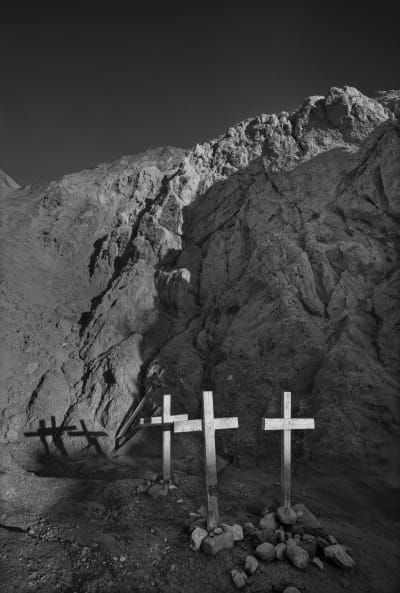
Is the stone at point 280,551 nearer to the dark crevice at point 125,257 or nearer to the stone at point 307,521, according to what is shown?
the stone at point 307,521

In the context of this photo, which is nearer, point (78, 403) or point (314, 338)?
point (314, 338)

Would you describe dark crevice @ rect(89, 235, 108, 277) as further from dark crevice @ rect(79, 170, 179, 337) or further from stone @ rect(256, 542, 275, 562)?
stone @ rect(256, 542, 275, 562)

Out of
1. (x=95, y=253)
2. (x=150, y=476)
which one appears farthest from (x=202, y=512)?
(x=95, y=253)

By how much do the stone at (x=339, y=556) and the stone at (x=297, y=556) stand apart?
469 millimetres

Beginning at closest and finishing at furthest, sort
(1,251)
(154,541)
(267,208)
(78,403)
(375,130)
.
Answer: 1. (154,541)
2. (78,403)
3. (375,130)
4. (267,208)
5. (1,251)

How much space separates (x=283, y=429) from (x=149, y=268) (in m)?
19.1

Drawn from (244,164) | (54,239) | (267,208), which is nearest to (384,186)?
(267,208)

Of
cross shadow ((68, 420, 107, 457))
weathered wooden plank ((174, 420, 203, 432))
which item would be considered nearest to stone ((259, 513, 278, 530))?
weathered wooden plank ((174, 420, 203, 432))

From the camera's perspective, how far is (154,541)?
7.08m

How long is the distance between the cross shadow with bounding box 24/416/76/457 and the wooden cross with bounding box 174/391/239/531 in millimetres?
10506

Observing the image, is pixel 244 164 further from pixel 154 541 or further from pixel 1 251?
pixel 154 541

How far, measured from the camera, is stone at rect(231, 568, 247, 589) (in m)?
5.57

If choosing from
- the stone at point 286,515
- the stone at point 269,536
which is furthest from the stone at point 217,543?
the stone at point 286,515

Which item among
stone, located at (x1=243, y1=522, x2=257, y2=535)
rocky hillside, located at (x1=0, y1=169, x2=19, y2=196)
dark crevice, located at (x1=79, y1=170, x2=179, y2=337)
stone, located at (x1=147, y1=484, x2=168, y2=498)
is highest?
rocky hillside, located at (x1=0, y1=169, x2=19, y2=196)
